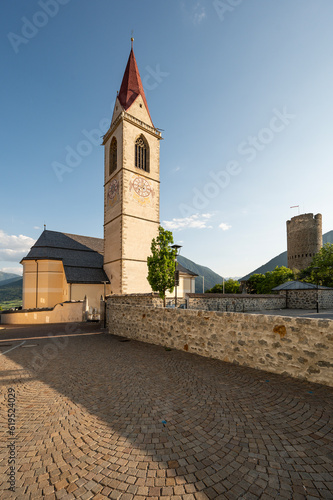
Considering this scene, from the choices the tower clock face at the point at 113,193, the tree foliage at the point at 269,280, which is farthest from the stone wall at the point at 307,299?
the tower clock face at the point at 113,193

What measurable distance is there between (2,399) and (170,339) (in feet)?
18.5

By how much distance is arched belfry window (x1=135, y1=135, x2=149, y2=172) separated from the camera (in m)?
27.7

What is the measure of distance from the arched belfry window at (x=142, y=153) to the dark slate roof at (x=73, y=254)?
14801mm

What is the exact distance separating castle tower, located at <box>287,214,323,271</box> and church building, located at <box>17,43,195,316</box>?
5012cm

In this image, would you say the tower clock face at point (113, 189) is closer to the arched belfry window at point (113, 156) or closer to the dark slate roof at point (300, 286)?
the arched belfry window at point (113, 156)

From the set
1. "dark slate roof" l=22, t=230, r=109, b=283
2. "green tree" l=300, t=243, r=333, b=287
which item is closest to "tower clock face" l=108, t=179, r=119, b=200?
"dark slate roof" l=22, t=230, r=109, b=283

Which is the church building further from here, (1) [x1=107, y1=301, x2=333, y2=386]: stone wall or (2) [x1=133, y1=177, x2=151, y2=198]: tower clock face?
(1) [x1=107, y1=301, x2=333, y2=386]: stone wall

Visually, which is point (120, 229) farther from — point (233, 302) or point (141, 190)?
point (233, 302)

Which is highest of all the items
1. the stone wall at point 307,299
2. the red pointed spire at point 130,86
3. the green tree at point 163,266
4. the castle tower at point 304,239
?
the red pointed spire at point 130,86

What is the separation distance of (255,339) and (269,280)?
1833 inches

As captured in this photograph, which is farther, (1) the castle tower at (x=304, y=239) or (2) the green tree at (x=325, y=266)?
(1) the castle tower at (x=304, y=239)

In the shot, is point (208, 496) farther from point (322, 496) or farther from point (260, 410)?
point (260, 410)

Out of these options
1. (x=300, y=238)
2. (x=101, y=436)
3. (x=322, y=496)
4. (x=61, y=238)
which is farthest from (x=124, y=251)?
(x=300, y=238)

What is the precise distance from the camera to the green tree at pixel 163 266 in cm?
1788
